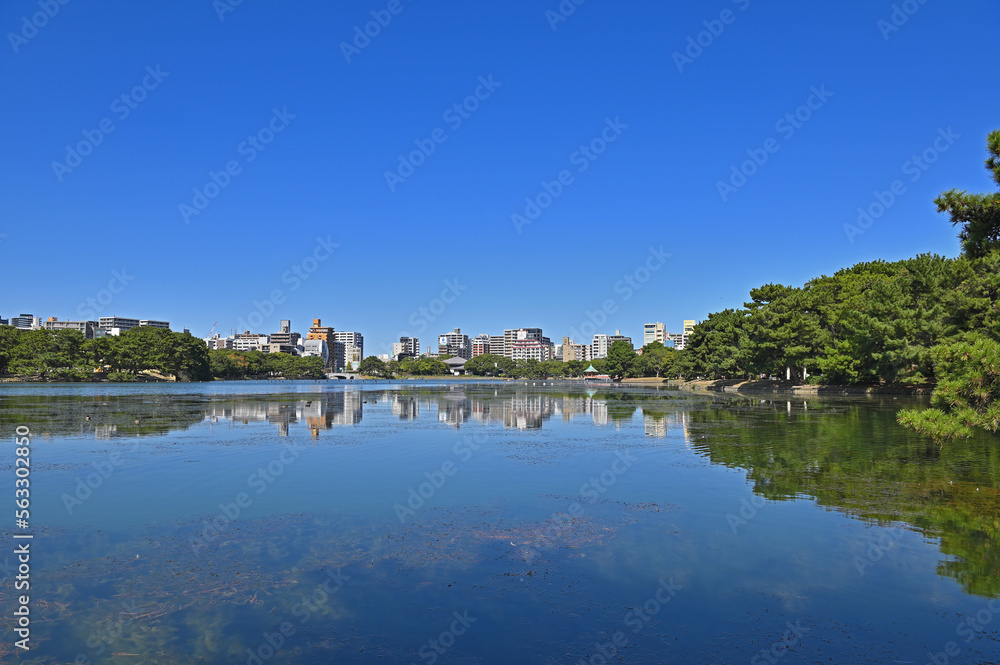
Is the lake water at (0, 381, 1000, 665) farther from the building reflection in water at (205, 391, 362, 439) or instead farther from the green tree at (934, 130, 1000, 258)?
the building reflection in water at (205, 391, 362, 439)

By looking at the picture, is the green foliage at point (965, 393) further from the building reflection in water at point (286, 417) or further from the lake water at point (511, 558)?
the building reflection in water at point (286, 417)

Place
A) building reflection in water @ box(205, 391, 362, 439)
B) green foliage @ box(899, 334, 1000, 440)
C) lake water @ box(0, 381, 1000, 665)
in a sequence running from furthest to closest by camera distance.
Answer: building reflection in water @ box(205, 391, 362, 439), green foliage @ box(899, 334, 1000, 440), lake water @ box(0, 381, 1000, 665)

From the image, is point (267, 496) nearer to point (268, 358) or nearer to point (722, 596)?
point (722, 596)

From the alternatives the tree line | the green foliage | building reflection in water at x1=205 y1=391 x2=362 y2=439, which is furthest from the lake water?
the tree line

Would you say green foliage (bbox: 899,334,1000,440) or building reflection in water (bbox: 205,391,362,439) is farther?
building reflection in water (bbox: 205,391,362,439)

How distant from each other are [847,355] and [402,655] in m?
56.0

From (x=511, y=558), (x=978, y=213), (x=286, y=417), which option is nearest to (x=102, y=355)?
(x=286, y=417)

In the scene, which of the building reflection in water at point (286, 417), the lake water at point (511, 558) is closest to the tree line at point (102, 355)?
the building reflection in water at point (286, 417)

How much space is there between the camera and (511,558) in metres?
9.53

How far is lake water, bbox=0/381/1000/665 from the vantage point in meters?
6.82

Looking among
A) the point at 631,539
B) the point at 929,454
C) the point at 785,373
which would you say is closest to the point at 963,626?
the point at 631,539

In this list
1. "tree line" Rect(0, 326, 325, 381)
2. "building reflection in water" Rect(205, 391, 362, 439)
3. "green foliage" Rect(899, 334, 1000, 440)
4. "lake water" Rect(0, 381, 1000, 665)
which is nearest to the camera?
"lake water" Rect(0, 381, 1000, 665)

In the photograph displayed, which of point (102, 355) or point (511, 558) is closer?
point (511, 558)

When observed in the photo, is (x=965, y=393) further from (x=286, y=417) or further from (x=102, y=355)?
(x=102, y=355)
